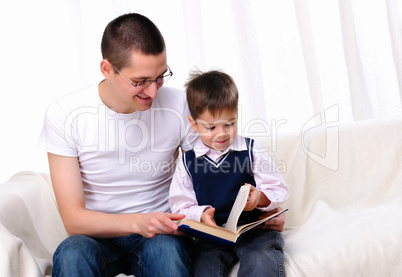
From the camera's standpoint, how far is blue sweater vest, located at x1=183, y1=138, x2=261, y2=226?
1.75 metres

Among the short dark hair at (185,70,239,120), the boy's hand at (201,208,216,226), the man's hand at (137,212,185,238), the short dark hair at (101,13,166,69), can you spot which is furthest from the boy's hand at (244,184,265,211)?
the short dark hair at (101,13,166,69)

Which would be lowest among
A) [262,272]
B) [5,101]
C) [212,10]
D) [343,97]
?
[262,272]

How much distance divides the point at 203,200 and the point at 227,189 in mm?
104

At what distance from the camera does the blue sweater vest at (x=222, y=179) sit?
1.75 metres

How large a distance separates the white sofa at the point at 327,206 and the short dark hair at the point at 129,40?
27.6 inches

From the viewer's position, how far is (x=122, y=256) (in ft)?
5.69


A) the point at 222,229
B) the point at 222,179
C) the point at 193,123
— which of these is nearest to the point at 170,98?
the point at 193,123

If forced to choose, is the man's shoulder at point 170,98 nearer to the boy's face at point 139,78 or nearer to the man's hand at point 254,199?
the boy's face at point 139,78

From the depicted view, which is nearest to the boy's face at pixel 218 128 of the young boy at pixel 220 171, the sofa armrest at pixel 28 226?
the young boy at pixel 220 171

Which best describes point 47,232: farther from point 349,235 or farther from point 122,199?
point 349,235

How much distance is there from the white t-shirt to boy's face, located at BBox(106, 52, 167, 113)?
0.39 feet

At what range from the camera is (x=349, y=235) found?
5.84ft

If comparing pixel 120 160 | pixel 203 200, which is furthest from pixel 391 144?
pixel 120 160

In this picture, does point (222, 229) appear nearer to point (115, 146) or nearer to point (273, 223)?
point (273, 223)
